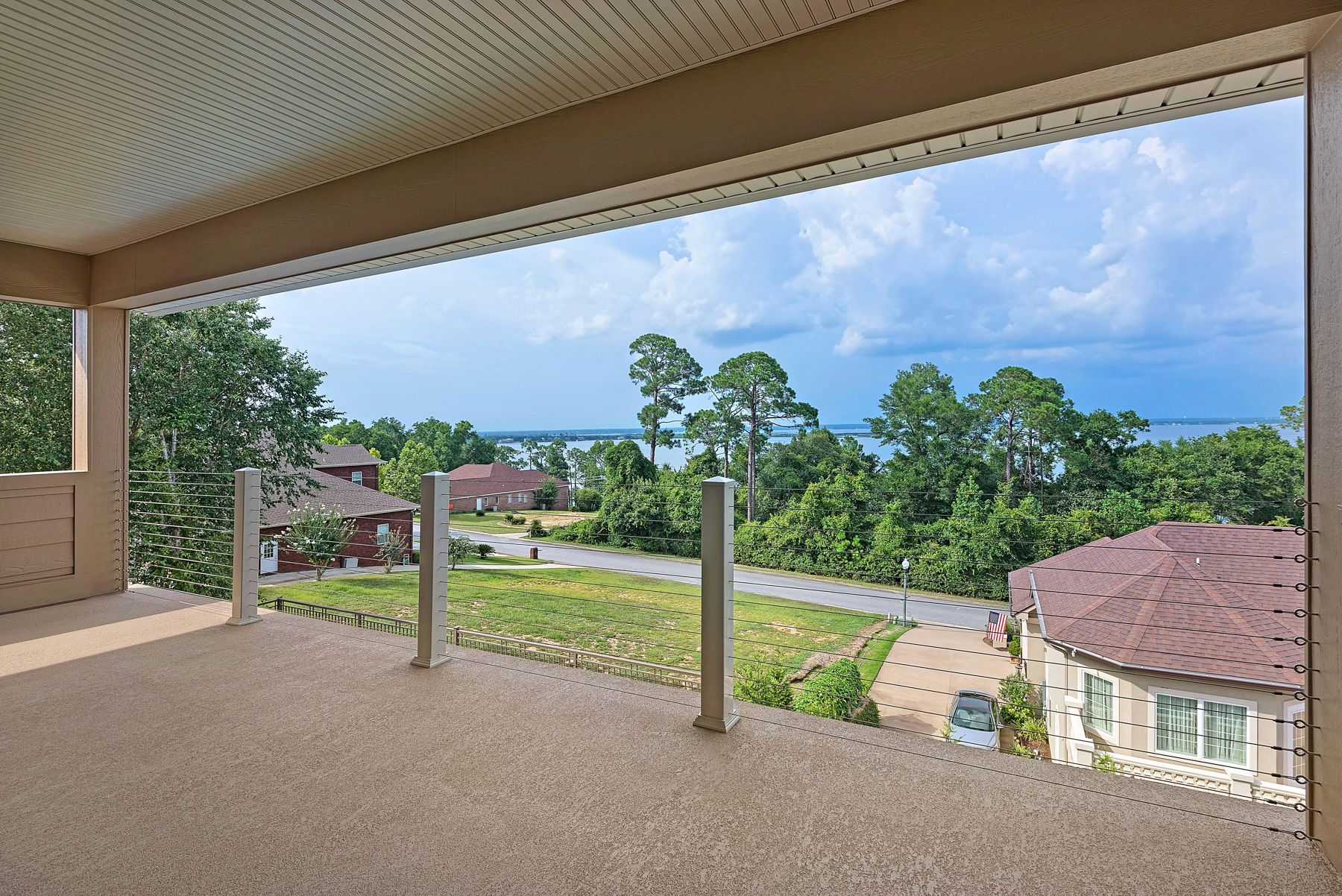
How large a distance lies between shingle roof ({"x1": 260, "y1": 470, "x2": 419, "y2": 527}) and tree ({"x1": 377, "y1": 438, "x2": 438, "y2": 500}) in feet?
0.78

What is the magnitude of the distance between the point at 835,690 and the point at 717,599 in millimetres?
5166

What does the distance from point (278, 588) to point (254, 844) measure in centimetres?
1159

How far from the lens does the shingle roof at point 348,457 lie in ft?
39.8

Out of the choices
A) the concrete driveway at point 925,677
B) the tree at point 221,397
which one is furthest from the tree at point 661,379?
the tree at point 221,397

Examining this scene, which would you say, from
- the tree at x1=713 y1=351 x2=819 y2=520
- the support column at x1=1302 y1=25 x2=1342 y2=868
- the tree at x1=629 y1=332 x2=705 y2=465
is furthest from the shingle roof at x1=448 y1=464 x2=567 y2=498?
the support column at x1=1302 y1=25 x2=1342 y2=868

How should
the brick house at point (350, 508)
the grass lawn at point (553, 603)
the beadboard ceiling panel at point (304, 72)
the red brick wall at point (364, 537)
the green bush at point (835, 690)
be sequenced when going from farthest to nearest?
the red brick wall at point (364, 537)
the brick house at point (350, 508)
the grass lawn at point (553, 603)
the green bush at point (835, 690)
the beadboard ceiling panel at point (304, 72)

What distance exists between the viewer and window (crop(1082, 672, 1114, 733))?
421cm

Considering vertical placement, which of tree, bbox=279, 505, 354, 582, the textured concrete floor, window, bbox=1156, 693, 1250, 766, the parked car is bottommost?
the parked car

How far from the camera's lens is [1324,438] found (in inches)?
61.5

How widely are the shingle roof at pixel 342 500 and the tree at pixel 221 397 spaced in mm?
483

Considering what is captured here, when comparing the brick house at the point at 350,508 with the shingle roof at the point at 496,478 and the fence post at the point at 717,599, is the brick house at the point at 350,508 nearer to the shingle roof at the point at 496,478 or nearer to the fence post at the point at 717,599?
the shingle roof at the point at 496,478

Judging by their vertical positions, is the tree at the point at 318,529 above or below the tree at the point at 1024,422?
below

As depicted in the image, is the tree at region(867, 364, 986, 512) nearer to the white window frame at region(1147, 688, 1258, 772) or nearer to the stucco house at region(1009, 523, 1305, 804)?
the stucco house at region(1009, 523, 1305, 804)

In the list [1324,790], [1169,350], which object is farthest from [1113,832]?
[1169,350]
